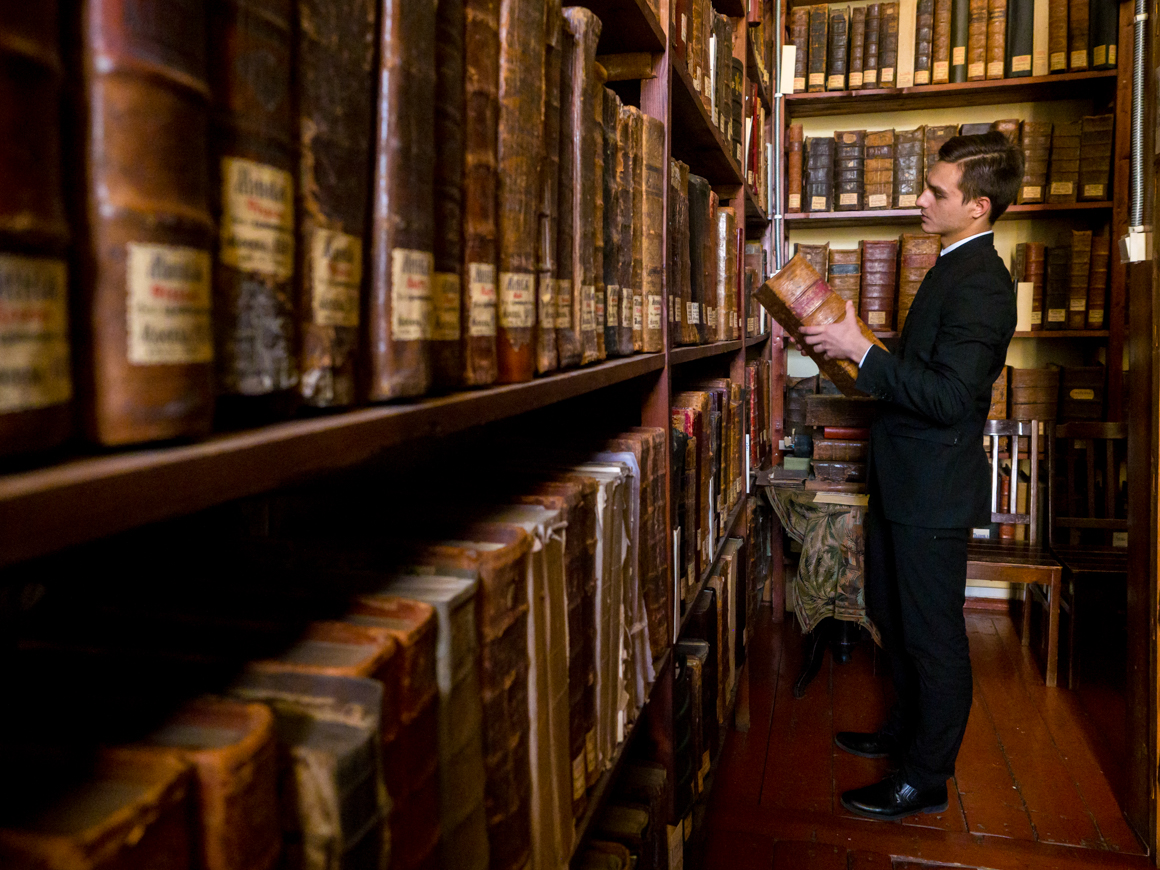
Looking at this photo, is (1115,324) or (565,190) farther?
(1115,324)

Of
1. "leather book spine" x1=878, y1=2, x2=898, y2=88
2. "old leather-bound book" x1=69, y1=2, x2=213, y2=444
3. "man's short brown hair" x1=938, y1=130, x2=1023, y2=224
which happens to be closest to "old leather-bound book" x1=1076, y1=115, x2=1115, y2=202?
"leather book spine" x1=878, y1=2, x2=898, y2=88

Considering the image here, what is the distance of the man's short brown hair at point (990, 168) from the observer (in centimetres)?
200

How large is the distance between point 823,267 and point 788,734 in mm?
1968

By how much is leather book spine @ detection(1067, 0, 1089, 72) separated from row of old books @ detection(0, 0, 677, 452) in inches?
134

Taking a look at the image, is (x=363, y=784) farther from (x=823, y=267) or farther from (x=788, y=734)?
(x=823, y=267)

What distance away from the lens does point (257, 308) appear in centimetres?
35

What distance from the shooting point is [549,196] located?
0.68 meters

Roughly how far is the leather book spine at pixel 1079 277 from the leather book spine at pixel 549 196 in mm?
3260

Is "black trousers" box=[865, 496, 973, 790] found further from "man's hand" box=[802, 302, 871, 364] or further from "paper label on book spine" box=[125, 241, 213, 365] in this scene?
"paper label on book spine" box=[125, 241, 213, 365]

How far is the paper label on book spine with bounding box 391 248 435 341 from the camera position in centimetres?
44

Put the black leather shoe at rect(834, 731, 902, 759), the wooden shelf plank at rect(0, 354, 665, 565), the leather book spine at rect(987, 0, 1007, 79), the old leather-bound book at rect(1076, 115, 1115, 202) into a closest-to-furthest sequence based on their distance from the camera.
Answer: the wooden shelf plank at rect(0, 354, 665, 565) → the black leather shoe at rect(834, 731, 902, 759) → the old leather-bound book at rect(1076, 115, 1115, 202) → the leather book spine at rect(987, 0, 1007, 79)

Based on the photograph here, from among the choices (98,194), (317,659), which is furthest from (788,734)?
(98,194)

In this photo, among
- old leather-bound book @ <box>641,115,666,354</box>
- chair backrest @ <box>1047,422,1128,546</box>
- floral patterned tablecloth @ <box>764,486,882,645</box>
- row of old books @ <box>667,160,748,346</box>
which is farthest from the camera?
chair backrest @ <box>1047,422,1128,546</box>

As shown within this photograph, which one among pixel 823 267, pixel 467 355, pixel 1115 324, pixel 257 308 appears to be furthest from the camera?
pixel 823 267
